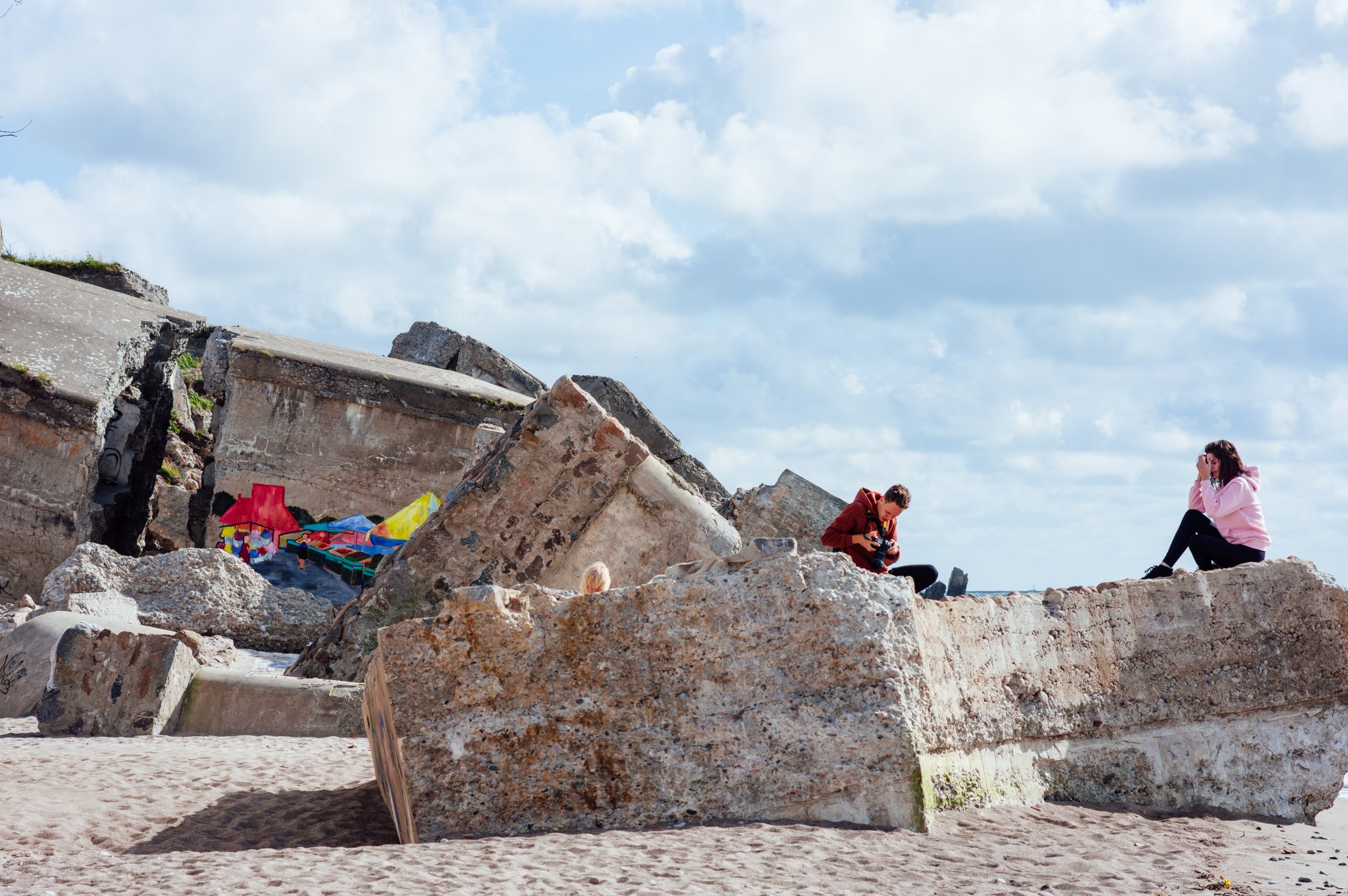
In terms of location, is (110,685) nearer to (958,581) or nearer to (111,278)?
(958,581)

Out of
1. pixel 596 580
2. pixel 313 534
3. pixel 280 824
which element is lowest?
pixel 280 824

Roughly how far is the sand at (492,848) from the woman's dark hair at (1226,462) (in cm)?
186

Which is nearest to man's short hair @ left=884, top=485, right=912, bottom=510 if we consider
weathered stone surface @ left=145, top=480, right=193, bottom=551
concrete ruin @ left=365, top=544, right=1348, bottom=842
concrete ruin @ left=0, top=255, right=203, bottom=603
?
concrete ruin @ left=365, top=544, right=1348, bottom=842

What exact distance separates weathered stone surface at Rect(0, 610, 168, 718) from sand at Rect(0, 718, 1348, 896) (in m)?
1.17

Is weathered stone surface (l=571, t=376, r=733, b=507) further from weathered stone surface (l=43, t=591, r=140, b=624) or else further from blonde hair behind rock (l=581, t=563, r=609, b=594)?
blonde hair behind rock (l=581, t=563, r=609, b=594)

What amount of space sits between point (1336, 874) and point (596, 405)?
4794mm

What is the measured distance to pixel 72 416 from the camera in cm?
985

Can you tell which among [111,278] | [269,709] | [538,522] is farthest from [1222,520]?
[111,278]

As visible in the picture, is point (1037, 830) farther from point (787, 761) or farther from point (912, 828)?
point (787, 761)

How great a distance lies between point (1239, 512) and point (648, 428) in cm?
823

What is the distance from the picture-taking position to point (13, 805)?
456cm

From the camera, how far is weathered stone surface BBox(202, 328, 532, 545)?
38.9ft

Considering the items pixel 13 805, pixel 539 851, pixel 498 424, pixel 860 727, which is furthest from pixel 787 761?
pixel 498 424

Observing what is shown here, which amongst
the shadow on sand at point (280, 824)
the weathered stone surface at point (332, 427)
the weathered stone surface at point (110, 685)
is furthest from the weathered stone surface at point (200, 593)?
the shadow on sand at point (280, 824)
